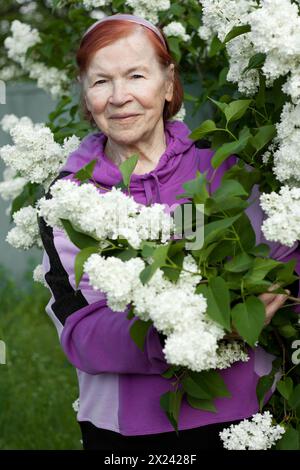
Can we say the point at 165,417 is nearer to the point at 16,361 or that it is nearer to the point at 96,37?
the point at 96,37

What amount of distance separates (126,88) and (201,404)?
866 mm

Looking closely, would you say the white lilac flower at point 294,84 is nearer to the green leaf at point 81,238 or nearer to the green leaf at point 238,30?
the green leaf at point 238,30

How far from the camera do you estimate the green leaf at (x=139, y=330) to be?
2062 millimetres

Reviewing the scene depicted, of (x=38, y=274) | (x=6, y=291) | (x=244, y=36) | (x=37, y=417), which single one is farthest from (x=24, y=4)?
(x=244, y=36)

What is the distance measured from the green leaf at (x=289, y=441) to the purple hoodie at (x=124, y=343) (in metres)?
0.17

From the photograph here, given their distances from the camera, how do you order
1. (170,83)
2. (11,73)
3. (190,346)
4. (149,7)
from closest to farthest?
(190,346), (170,83), (149,7), (11,73)

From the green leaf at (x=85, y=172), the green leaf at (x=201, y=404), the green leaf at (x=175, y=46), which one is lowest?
the green leaf at (x=201, y=404)

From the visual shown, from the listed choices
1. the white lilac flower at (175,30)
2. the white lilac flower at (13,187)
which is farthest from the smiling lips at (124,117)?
the white lilac flower at (13,187)

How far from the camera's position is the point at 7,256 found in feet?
24.2

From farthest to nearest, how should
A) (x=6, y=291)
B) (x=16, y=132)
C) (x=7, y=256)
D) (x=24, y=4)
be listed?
(x=7, y=256) < (x=6, y=291) < (x=24, y=4) < (x=16, y=132)

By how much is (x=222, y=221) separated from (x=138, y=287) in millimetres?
249

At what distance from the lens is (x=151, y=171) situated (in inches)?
97.3

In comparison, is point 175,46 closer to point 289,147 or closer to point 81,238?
point 289,147

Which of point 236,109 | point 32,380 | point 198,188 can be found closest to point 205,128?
point 236,109
